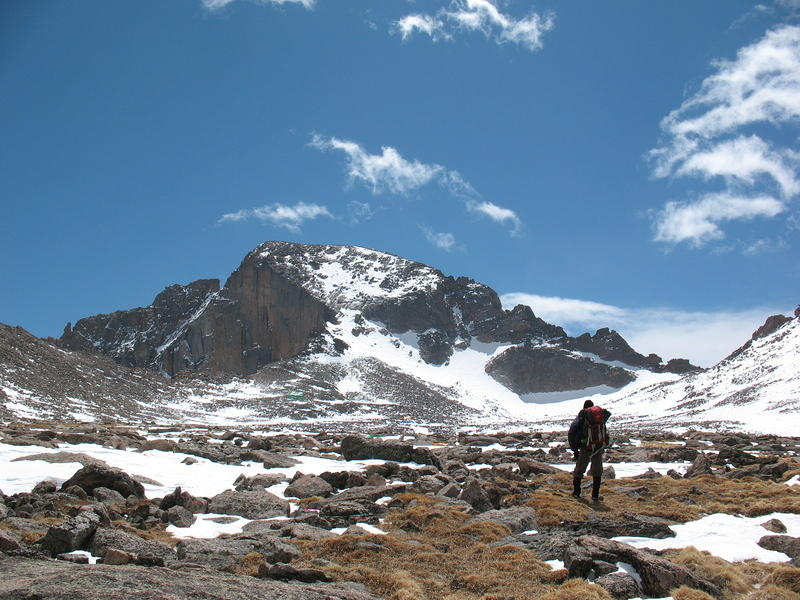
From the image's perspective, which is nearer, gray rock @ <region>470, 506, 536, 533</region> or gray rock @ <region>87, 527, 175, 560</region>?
gray rock @ <region>87, 527, 175, 560</region>

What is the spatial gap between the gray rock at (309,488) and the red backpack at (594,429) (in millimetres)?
6605

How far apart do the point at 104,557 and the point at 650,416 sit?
386 feet

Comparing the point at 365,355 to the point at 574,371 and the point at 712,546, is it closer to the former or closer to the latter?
the point at 574,371

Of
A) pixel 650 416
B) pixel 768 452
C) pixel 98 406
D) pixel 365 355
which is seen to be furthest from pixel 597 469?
pixel 365 355

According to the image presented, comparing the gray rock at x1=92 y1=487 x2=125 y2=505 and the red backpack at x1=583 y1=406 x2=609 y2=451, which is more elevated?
the red backpack at x1=583 y1=406 x2=609 y2=451

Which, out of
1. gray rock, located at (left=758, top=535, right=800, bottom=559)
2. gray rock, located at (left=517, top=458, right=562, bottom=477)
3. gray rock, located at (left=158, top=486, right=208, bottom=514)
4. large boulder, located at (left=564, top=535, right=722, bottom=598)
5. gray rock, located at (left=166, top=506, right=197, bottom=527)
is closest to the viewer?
large boulder, located at (left=564, top=535, right=722, bottom=598)

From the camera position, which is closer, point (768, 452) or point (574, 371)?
point (768, 452)

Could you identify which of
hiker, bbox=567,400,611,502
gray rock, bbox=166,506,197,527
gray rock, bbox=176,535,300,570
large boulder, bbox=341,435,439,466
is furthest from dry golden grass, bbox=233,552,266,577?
large boulder, bbox=341,435,439,466

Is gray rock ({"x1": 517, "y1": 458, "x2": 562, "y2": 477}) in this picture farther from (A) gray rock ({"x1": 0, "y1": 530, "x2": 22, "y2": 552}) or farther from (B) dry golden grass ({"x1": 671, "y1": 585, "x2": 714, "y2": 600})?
(A) gray rock ({"x1": 0, "y1": 530, "x2": 22, "y2": 552})

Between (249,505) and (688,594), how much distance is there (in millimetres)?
8766

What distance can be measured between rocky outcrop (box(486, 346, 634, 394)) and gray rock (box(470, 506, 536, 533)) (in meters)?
180

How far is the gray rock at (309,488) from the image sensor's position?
47.6ft

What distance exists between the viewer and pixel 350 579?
25.8ft

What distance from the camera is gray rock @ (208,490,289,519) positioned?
12.2 metres
